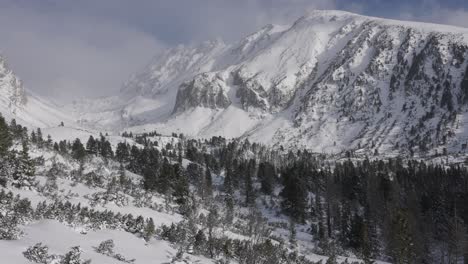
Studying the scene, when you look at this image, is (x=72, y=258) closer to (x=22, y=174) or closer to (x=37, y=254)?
(x=37, y=254)

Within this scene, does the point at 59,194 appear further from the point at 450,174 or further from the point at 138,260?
the point at 450,174

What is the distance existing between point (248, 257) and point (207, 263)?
3.39m

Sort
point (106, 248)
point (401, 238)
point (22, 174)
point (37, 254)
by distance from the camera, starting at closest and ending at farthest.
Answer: point (37, 254)
point (106, 248)
point (401, 238)
point (22, 174)

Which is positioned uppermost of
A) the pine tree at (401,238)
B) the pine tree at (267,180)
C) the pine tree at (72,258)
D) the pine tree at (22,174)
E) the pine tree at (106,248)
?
the pine tree at (267,180)

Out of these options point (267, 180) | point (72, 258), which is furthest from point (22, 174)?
point (267, 180)

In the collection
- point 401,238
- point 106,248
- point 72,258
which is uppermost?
point 401,238

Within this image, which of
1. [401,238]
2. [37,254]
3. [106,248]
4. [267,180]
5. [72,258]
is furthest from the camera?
[267,180]

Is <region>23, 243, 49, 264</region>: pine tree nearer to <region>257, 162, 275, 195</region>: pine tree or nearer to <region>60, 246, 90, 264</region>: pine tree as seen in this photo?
<region>60, 246, 90, 264</region>: pine tree

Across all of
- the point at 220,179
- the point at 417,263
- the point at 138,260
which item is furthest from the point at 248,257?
the point at 220,179

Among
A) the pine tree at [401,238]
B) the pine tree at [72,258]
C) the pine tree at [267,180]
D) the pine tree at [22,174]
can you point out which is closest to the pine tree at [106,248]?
the pine tree at [72,258]

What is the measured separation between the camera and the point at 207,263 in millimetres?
33062

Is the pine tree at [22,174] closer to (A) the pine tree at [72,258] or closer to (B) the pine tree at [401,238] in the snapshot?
(A) the pine tree at [72,258]

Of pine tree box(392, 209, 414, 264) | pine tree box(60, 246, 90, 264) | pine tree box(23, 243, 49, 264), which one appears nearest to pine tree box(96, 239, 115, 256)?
pine tree box(60, 246, 90, 264)

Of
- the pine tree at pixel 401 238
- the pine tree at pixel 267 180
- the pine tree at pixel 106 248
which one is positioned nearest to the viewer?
the pine tree at pixel 106 248
